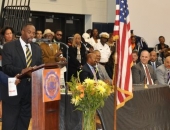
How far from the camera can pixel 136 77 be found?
859 cm

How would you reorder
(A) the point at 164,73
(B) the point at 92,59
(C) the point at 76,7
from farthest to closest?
(C) the point at 76,7 < (A) the point at 164,73 < (B) the point at 92,59

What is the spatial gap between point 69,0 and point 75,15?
2.18 ft

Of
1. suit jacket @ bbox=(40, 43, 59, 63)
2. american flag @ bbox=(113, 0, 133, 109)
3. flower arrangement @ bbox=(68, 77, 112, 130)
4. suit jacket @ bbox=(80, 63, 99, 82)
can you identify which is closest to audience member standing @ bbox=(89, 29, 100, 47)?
suit jacket @ bbox=(40, 43, 59, 63)

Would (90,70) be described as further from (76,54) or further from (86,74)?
(76,54)

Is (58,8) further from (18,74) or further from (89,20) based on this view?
(18,74)

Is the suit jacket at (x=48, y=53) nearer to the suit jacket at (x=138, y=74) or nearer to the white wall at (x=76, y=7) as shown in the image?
the suit jacket at (x=138, y=74)

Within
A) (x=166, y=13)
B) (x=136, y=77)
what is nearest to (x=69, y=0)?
(x=166, y=13)

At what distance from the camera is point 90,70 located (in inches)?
296

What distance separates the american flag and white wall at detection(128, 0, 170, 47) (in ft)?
30.3

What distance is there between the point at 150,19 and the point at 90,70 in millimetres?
8013

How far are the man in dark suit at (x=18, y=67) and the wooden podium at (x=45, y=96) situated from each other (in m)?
0.97

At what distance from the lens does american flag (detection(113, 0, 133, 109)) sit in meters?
5.39

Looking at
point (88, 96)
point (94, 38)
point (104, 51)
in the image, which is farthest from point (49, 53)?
point (88, 96)

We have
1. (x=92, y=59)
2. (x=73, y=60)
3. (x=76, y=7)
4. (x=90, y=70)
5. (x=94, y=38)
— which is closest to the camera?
(x=90, y=70)
